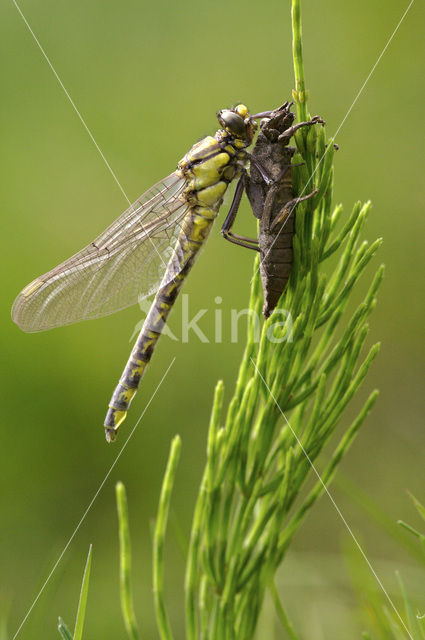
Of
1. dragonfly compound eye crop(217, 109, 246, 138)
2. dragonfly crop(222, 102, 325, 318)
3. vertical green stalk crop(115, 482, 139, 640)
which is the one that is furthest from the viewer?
dragonfly compound eye crop(217, 109, 246, 138)

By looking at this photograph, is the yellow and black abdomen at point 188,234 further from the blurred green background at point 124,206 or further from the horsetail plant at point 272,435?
the horsetail plant at point 272,435

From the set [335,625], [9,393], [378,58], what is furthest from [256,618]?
[378,58]

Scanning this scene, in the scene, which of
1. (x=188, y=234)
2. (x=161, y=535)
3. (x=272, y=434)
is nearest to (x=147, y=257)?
(x=188, y=234)

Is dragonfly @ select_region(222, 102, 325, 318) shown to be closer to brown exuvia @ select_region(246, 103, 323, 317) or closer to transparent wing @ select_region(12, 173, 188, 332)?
brown exuvia @ select_region(246, 103, 323, 317)

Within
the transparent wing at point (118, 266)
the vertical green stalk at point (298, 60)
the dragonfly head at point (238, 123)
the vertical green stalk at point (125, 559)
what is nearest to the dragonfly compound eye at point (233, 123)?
the dragonfly head at point (238, 123)

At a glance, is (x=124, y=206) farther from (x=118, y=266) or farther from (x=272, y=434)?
(x=272, y=434)

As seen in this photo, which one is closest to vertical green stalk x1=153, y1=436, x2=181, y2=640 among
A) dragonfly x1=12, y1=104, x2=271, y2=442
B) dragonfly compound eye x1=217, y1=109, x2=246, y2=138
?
dragonfly x1=12, y1=104, x2=271, y2=442

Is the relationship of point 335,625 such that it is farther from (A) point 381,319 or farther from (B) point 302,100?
(A) point 381,319
